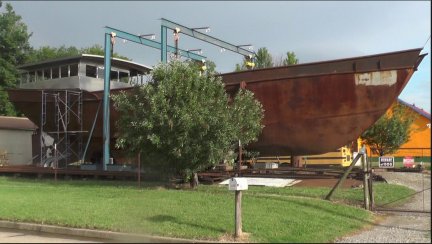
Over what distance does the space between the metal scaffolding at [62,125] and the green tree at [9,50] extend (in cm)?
2120

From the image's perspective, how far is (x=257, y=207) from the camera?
1048 centimetres

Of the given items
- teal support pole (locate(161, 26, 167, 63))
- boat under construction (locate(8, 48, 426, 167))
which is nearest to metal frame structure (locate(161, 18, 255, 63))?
teal support pole (locate(161, 26, 167, 63))

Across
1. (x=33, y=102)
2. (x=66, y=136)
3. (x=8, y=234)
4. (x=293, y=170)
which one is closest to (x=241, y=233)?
(x=8, y=234)

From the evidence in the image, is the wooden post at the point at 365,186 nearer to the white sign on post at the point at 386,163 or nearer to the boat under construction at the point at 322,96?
the white sign on post at the point at 386,163

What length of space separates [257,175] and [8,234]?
905 centimetres

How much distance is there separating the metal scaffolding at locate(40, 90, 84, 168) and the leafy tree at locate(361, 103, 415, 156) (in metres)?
15.6

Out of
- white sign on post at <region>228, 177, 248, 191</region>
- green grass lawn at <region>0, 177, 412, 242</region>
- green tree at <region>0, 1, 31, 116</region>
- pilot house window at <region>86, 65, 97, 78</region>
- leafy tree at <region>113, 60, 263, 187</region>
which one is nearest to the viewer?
white sign on post at <region>228, 177, 248, 191</region>

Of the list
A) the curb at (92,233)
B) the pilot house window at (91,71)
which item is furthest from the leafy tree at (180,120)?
the pilot house window at (91,71)

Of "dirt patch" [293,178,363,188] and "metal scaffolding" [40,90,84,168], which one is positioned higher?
"metal scaffolding" [40,90,84,168]

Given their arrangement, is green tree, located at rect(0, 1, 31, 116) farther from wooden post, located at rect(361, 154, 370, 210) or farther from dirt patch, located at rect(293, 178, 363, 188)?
wooden post, located at rect(361, 154, 370, 210)

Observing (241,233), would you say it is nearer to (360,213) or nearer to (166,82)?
(360,213)

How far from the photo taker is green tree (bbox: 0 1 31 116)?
45.9m

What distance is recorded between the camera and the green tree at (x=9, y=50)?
45938 mm

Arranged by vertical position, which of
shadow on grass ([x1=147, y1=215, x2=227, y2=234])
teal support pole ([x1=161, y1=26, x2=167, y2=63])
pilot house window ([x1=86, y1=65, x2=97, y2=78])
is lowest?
shadow on grass ([x1=147, y1=215, x2=227, y2=234])
